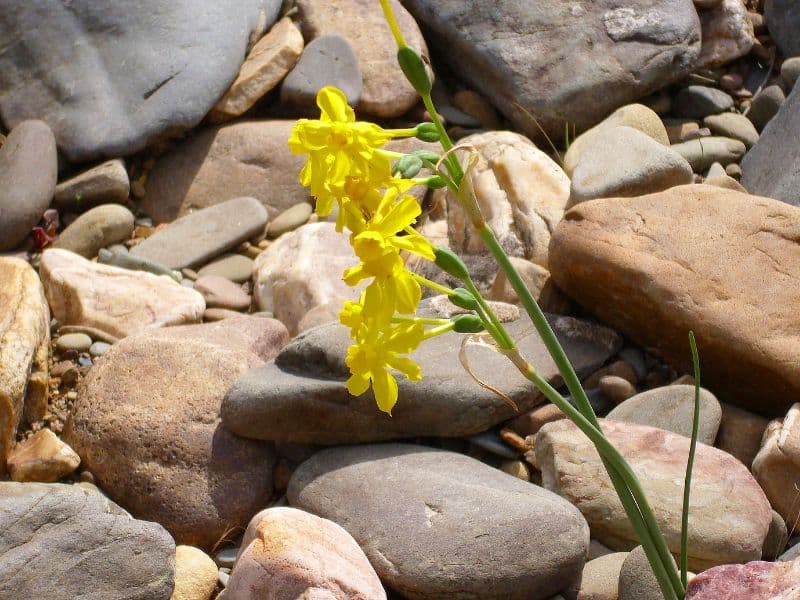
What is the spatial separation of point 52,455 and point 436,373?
127cm

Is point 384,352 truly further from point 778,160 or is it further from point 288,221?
point 288,221

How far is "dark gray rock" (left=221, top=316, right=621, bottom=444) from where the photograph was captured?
3213 mm

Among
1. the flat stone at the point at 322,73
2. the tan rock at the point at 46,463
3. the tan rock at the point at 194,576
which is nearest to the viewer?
the tan rock at the point at 194,576

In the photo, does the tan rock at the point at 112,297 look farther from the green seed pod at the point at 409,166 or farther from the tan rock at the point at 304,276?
the green seed pod at the point at 409,166

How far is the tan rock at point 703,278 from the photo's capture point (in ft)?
10.4

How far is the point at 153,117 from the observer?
16.0ft

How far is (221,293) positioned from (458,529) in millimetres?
1912

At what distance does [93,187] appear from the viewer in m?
4.80

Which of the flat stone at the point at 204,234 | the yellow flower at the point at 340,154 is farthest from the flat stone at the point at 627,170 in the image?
the yellow flower at the point at 340,154

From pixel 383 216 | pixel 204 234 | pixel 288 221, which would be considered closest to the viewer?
pixel 383 216

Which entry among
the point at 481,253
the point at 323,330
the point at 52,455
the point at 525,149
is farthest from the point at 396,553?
the point at 525,149

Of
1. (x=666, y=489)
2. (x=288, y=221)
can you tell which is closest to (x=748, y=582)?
(x=666, y=489)

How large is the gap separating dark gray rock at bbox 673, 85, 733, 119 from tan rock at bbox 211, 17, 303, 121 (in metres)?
1.86

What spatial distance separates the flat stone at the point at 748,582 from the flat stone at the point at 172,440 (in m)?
1.62
